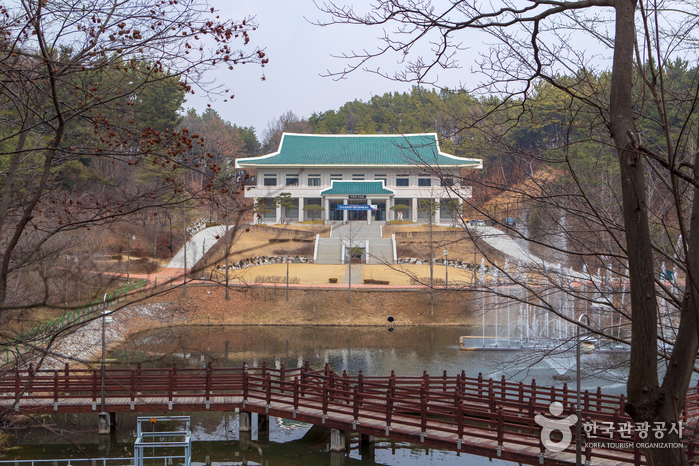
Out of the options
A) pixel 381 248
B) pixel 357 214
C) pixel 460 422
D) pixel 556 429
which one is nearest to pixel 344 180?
pixel 357 214

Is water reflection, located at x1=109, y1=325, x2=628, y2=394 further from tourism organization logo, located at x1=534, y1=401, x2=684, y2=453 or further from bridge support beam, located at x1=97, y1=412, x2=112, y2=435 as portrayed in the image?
tourism organization logo, located at x1=534, y1=401, x2=684, y2=453

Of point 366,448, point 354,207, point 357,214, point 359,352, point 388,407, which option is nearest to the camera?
point 388,407

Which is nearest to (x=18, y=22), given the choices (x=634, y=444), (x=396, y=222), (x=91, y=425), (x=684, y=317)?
(x=684, y=317)

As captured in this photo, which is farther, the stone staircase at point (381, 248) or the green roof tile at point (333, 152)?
the green roof tile at point (333, 152)

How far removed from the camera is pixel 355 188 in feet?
172

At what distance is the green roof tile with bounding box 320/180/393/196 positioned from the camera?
5197 centimetres

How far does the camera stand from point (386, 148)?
54.5 metres

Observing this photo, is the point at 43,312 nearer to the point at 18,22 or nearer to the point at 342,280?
the point at 342,280

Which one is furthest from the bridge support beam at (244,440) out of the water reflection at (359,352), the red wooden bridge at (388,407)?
the water reflection at (359,352)

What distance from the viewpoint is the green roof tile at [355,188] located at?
171 ft

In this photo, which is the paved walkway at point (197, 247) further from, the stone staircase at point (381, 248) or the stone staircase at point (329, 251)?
the stone staircase at point (381, 248)

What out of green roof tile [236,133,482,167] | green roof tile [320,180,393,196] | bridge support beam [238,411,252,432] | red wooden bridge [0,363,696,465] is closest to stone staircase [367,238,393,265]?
green roof tile [320,180,393,196]

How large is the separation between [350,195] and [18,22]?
1869 inches

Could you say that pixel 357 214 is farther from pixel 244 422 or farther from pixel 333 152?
pixel 244 422
